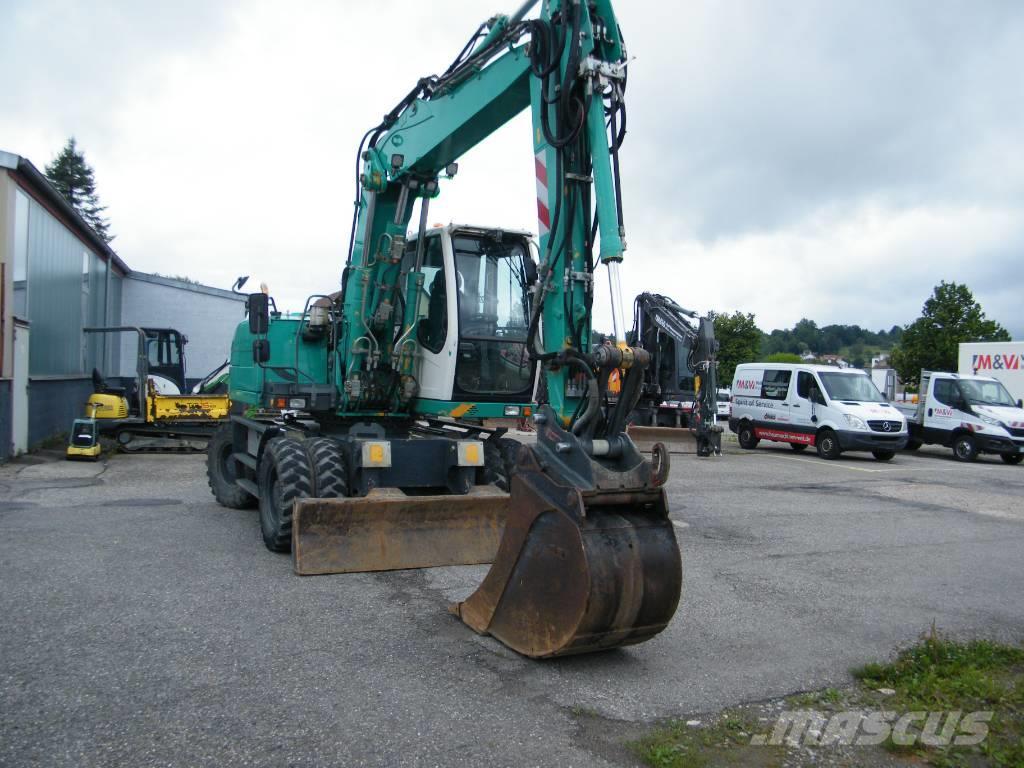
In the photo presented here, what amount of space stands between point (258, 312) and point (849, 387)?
15214 millimetres

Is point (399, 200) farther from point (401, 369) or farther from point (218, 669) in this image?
point (218, 669)

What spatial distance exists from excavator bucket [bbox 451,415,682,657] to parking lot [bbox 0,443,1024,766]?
0.27 m

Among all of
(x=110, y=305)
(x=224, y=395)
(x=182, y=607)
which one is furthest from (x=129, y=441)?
(x=182, y=607)

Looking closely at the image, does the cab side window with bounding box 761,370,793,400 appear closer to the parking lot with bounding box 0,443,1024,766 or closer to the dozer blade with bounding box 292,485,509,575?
the parking lot with bounding box 0,443,1024,766

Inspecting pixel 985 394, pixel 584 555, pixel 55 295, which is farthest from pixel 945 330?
pixel 584 555

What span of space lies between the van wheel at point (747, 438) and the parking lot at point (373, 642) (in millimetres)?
11569

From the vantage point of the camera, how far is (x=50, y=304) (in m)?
17.3

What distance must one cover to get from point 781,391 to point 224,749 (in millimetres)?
18583

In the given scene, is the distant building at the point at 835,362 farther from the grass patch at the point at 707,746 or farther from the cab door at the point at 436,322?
the grass patch at the point at 707,746

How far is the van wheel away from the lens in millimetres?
21250

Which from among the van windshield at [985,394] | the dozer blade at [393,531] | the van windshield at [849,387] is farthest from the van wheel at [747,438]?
the dozer blade at [393,531]

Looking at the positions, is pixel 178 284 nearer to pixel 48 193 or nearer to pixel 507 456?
pixel 48 193

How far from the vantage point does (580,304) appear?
17.8 feet

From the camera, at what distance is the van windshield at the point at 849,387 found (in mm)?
19234
